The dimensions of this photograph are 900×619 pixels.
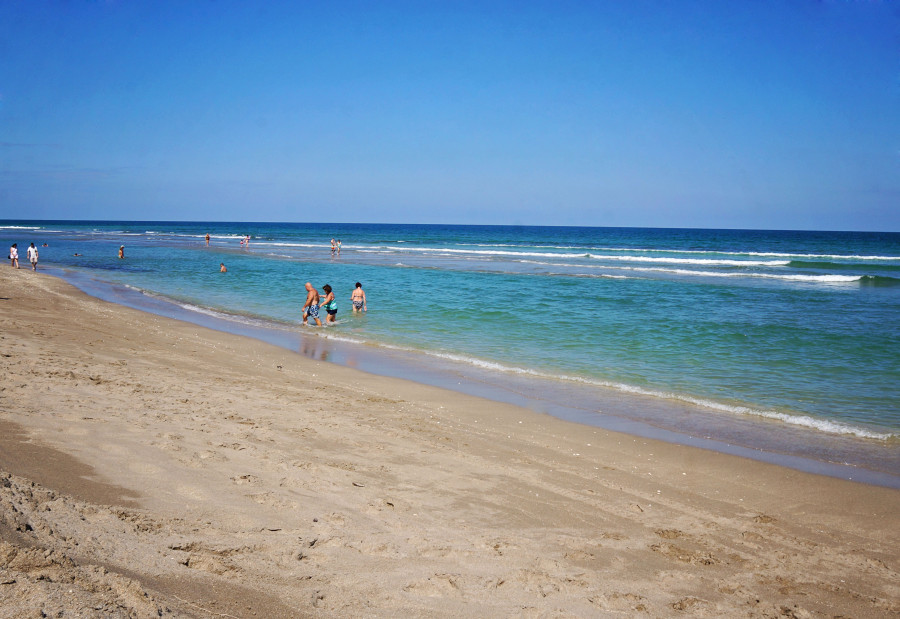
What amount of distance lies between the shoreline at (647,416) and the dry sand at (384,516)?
58 centimetres

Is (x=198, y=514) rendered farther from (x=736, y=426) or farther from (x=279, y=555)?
(x=736, y=426)

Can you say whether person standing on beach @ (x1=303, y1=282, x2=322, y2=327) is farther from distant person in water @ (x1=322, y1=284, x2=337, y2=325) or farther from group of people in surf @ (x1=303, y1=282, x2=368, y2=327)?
distant person in water @ (x1=322, y1=284, x2=337, y2=325)

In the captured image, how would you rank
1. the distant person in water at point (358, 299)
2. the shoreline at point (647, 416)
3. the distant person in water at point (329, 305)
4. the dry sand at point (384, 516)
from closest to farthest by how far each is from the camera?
the dry sand at point (384, 516)
the shoreline at point (647, 416)
the distant person in water at point (329, 305)
the distant person in water at point (358, 299)

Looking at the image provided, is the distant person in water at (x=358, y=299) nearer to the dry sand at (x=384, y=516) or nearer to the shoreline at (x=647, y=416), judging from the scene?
the shoreline at (x=647, y=416)

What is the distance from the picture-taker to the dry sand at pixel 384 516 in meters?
3.62

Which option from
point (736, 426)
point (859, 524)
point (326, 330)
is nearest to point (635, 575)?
point (859, 524)

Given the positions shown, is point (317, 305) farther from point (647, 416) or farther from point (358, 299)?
point (647, 416)

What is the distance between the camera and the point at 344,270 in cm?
3894

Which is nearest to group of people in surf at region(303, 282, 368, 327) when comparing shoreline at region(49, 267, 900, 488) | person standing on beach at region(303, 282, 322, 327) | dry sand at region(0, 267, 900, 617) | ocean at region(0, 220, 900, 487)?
person standing on beach at region(303, 282, 322, 327)

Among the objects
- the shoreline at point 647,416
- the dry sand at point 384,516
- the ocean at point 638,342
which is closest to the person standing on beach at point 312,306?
the ocean at point 638,342

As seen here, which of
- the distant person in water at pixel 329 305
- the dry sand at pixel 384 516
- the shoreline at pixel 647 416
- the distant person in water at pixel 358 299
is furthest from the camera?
the distant person in water at pixel 358 299

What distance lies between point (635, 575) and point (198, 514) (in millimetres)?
3240

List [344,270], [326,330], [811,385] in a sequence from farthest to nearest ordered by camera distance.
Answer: [344,270]
[326,330]
[811,385]

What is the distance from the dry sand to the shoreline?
1.89ft
